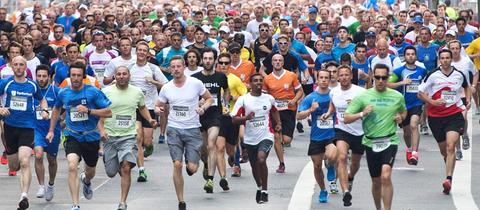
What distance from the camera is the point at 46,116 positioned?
1911 cm

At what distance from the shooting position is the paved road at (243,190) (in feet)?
63.0

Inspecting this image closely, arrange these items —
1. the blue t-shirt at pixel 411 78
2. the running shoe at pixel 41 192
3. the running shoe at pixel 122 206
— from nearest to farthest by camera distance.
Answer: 1. the running shoe at pixel 122 206
2. the running shoe at pixel 41 192
3. the blue t-shirt at pixel 411 78

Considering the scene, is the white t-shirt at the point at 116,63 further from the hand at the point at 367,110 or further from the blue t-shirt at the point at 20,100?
the hand at the point at 367,110

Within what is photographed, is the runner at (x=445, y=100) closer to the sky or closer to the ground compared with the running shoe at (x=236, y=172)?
closer to the sky

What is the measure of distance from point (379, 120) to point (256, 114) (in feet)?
7.45

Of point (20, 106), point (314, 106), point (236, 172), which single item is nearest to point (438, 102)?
point (314, 106)

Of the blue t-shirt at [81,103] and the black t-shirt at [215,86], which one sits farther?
the black t-shirt at [215,86]

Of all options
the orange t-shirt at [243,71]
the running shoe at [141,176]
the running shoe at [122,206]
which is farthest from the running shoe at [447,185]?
the orange t-shirt at [243,71]

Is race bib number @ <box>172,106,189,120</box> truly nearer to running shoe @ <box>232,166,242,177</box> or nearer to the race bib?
the race bib

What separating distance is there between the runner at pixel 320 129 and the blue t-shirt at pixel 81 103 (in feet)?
8.06

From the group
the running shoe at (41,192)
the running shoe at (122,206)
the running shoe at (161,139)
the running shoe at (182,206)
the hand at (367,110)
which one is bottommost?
the running shoe at (161,139)

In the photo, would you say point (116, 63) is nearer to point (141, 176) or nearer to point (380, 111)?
point (141, 176)

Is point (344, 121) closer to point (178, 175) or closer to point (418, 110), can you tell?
point (178, 175)

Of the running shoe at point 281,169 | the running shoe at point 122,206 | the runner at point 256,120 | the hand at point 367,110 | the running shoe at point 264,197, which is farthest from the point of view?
the running shoe at point 281,169
